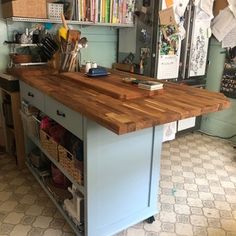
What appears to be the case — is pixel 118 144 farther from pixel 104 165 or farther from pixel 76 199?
pixel 76 199

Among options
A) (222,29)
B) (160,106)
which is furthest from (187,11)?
(160,106)

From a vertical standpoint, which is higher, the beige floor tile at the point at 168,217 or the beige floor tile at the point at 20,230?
the beige floor tile at the point at 20,230

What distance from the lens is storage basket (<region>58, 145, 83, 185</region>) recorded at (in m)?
1.42

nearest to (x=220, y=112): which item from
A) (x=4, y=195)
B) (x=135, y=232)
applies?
(x=135, y=232)

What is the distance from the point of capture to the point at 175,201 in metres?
2.01

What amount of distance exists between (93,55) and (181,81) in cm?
100

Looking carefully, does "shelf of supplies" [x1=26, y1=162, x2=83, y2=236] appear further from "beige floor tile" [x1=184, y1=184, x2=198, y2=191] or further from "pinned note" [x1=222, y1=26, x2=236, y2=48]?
"pinned note" [x1=222, y1=26, x2=236, y2=48]

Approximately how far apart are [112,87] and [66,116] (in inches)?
13.2

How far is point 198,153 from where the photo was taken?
2.82 m

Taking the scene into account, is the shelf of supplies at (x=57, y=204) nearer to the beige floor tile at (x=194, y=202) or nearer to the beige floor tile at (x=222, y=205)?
the beige floor tile at (x=194, y=202)

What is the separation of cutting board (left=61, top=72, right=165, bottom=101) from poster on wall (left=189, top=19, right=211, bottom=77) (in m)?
Answer: 1.34

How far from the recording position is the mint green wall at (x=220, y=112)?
3.09 metres

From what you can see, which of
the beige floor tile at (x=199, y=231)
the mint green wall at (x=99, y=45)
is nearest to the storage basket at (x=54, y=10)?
the mint green wall at (x=99, y=45)

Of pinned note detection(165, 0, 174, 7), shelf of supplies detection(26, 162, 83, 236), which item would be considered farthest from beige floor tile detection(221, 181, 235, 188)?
pinned note detection(165, 0, 174, 7)
